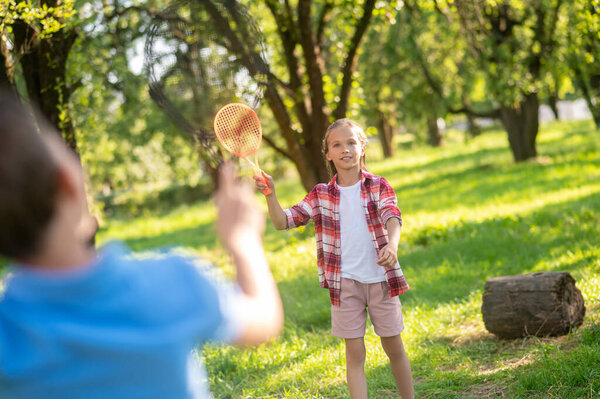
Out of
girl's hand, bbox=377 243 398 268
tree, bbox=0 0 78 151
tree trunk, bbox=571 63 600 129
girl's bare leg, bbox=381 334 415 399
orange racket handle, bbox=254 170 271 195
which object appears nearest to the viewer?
girl's hand, bbox=377 243 398 268

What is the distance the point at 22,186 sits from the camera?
1.08 meters

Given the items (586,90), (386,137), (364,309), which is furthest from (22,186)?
(386,137)

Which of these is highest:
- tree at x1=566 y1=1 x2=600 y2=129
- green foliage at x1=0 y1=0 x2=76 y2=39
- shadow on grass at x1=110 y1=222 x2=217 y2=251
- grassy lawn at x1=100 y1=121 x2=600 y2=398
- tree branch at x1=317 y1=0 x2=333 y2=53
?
tree branch at x1=317 y1=0 x2=333 y2=53

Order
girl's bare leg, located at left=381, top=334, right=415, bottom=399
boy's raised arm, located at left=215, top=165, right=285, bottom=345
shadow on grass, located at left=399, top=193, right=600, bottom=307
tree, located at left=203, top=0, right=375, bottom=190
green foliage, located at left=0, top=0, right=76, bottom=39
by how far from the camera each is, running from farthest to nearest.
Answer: tree, located at left=203, top=0, right=375, bottom=190 → shadow on grass, located at left=399, top=193, right=600, bottom=307 → green foliage, located at left=0, top=0, right=76, bottom=39 → girl's bare leg, located at left=381, top=334, right=415, bottom=399 → boy's raised arm, located at left=215, top=165, right=285, bottom=345

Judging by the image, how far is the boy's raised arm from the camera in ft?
4.14

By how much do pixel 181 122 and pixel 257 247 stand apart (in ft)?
9.22

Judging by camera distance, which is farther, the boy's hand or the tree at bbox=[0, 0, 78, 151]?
the tree at bbox=[0, 0, 78, 151]

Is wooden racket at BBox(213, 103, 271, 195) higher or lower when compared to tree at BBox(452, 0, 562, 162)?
lower

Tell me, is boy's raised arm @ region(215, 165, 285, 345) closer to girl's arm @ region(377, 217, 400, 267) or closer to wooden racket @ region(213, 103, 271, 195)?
girl's arm @ region(377, 217, 400, 267)

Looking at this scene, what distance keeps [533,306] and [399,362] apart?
4.99 feet

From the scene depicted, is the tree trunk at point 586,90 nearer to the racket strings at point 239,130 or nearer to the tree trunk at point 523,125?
the tree trunk at point 523,125

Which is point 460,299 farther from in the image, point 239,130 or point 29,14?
point 29,14

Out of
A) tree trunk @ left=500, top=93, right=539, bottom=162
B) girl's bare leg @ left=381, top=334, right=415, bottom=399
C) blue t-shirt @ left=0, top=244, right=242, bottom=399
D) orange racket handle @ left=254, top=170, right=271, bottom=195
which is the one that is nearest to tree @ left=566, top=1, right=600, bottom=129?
tree trunk @ left=500, top=93, right=539, bottom=162

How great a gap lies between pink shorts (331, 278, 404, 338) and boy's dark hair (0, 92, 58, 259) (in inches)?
89.5
